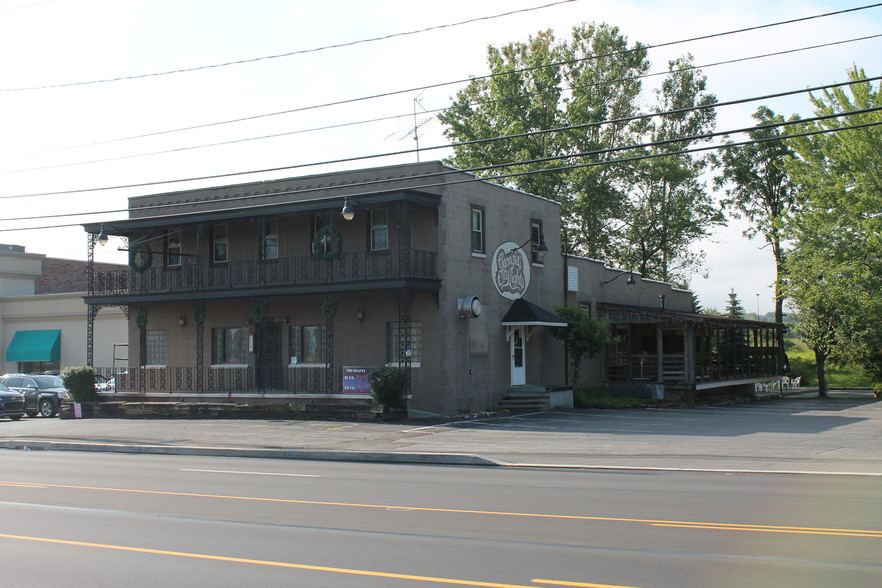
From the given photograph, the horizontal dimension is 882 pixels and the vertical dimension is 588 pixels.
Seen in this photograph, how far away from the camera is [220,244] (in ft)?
105

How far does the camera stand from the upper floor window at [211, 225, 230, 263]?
31642 mm

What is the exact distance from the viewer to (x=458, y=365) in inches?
1068

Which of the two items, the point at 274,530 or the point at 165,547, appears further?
the point at 274,530

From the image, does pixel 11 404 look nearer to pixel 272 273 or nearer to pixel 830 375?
pixel 272 273

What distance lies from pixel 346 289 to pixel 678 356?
14275 mm

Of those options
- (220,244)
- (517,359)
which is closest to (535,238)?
(517,359)

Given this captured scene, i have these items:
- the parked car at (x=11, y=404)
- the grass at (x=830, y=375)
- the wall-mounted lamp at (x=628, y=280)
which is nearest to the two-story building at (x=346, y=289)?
the wall-mounted lamp at (x=628, y=280)

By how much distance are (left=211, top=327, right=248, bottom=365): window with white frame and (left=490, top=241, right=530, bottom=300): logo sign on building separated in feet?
30.1

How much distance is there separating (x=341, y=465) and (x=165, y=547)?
8632 millimetres

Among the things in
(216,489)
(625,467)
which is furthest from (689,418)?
(216,489)

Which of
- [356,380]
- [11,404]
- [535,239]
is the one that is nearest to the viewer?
[356,380]

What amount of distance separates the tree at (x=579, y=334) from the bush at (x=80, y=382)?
16510mm

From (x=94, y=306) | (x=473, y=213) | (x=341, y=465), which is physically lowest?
(x=341, y=465)

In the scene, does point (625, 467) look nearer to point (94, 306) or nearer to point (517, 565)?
point (517, 565)
